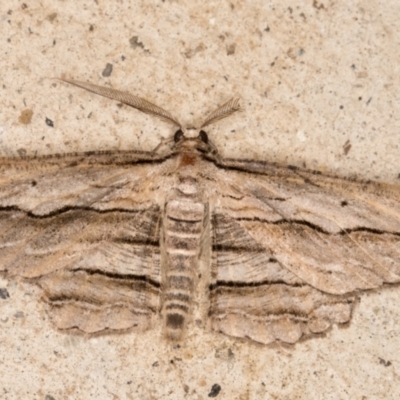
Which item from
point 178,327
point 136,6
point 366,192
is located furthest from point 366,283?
point 136,6

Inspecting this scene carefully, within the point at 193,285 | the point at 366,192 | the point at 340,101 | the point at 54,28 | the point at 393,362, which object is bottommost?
the point at 393,362

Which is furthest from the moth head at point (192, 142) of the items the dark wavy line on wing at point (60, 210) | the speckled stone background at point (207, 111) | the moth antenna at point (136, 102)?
the dark wavy line on wing at point (60, 210)

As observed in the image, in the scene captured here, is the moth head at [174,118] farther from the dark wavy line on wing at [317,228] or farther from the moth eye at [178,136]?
the dark wavy line on wing at [317,228]

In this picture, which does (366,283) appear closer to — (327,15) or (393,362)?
→ (393,362)

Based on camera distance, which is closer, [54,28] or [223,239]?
[223,239]

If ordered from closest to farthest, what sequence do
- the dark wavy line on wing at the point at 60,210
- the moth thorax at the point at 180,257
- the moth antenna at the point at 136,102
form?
the dark wavy line on wing at the point at 60,210
the moth thorax at the point at 180,257
the moth antenna at the point at 136,102

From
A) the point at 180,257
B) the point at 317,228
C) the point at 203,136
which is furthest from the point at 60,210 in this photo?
the point at 317,228

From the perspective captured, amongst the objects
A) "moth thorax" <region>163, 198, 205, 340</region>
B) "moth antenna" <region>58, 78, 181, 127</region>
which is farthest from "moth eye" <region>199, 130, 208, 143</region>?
"moth thorax" <region>163, 198, 205, 340</region>
